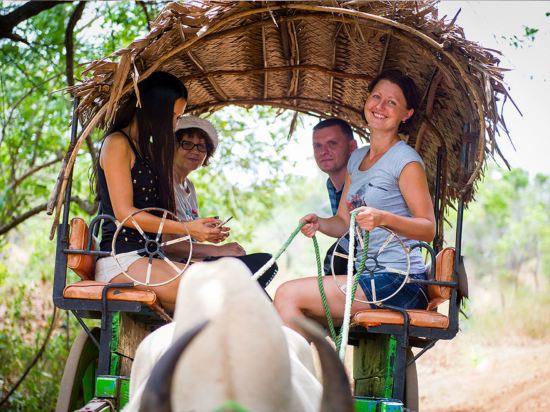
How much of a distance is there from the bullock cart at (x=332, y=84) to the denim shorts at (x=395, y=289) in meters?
0.09

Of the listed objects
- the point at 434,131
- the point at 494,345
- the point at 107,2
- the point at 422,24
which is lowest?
the point at 494,345

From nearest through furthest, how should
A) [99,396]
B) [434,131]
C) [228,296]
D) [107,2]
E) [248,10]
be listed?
1. [228,296]
2. [99,396]
3. [248,10]
4. [434,131]
5. [107,2]

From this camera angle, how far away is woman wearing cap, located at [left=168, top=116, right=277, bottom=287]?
5188 mm

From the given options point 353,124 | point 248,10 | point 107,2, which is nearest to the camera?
point 248,10

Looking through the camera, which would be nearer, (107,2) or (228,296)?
(228,296)

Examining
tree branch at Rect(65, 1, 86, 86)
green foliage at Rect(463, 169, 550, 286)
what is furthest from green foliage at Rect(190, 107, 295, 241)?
green foliage at Rect(463, 169, 550, 286)

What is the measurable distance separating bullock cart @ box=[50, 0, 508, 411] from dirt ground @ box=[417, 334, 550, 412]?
5.89 metres

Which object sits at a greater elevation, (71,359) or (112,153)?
(112,153)

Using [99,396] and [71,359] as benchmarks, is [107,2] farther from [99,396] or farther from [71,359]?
[99,396]

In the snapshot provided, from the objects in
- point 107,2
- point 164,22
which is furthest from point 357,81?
point 107,2

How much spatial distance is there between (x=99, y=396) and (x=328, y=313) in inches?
46.1

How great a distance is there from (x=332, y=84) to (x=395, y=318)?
215 cm

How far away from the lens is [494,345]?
15.1 m

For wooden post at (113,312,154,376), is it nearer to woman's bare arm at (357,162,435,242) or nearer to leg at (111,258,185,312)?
leg at (111,258,185,312)
